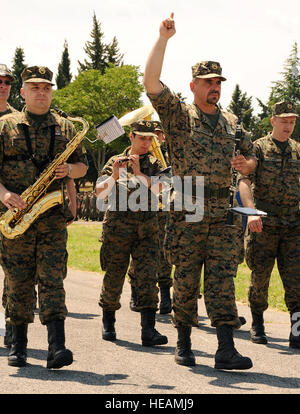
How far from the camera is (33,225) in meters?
5.44

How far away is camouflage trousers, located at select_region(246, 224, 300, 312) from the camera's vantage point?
682 cm

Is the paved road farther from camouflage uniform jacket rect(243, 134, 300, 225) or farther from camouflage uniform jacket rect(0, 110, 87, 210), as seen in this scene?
camouflage uniform jacket rect(0, 110, 87, 210)

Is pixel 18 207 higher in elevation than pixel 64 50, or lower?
lower

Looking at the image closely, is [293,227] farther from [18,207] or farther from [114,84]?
[114,84]

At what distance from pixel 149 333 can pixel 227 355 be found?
1.29 meters

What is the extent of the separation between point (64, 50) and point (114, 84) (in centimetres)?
2954

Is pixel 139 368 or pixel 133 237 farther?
pixel 133 237

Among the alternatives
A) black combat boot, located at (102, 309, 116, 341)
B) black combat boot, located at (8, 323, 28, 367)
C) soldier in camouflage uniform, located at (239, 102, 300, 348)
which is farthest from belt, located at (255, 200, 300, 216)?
black combat boot, located at (8, 323, 28, 367)

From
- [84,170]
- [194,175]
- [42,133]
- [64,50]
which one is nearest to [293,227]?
[194,175]

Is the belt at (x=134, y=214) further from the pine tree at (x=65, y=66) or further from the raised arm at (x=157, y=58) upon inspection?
the pine tree at (x=65, y=66)

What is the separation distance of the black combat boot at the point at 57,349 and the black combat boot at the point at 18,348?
276 millimetres

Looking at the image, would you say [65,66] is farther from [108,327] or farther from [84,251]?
[108,327]

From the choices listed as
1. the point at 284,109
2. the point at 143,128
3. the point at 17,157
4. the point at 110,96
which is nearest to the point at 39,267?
the point at 17,157
